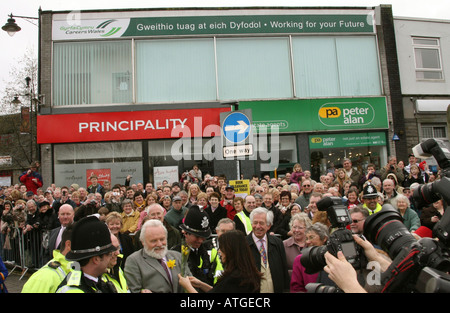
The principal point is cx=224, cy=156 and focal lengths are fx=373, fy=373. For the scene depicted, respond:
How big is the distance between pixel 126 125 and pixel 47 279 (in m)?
13.2

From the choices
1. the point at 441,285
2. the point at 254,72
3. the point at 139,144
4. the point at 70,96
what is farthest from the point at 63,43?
the point at 441,285

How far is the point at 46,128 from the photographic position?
50.8 ft

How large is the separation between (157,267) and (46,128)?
13.8 metres

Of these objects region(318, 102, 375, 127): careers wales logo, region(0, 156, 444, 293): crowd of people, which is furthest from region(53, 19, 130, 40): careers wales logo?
region(0, 156, 444, 293): crowd of people

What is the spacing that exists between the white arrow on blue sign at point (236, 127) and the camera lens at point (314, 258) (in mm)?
6082

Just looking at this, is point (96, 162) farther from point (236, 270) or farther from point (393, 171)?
point (236, 270)

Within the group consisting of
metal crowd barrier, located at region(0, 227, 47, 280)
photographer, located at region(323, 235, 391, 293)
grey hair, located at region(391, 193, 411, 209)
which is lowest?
metal crowd barrier, located at region(0, 227, 47, 280)

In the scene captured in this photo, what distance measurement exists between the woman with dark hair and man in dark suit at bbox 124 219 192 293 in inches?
9.2

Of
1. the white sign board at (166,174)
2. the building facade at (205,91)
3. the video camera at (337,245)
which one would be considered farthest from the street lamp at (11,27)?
the video camera at (337,245)

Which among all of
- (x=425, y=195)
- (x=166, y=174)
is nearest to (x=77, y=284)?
(x=425, y=195)

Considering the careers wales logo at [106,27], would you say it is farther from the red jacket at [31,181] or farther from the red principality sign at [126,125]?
the red jacket at [31,181]

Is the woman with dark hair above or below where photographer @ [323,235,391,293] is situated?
below

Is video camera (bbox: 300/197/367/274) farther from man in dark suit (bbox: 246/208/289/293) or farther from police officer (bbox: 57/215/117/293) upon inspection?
man in dark suit (bbox: 246/208/289/293)

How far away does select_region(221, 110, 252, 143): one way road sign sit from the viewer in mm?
8430
